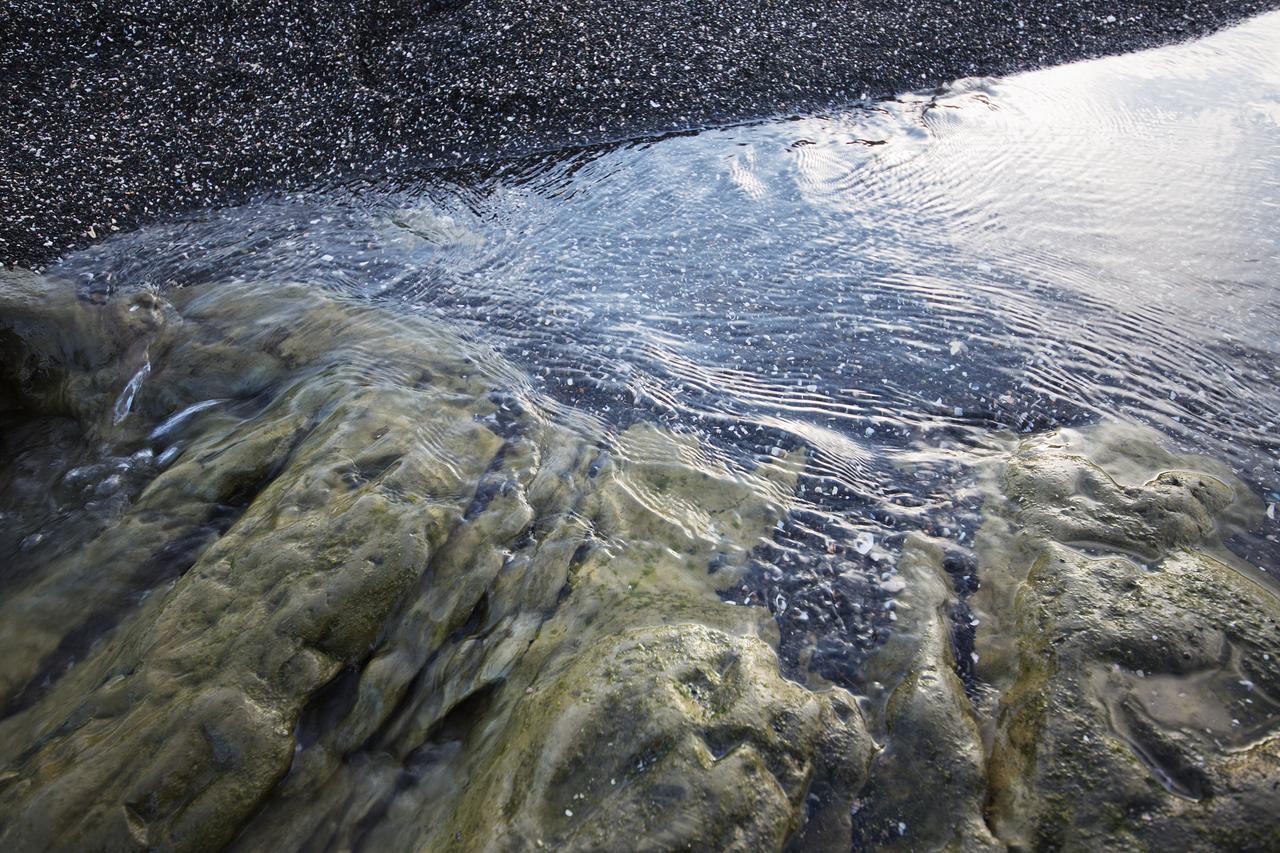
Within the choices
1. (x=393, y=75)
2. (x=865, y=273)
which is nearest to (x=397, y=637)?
(x=865, y=273)

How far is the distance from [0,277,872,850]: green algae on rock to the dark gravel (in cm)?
256

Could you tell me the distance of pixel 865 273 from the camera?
16.8 ft

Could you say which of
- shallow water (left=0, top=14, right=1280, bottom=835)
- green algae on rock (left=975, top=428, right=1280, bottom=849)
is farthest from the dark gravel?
green algae on rock (left=975, top=428, right=1280, bottom=849)

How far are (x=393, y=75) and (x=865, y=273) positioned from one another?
4435mm

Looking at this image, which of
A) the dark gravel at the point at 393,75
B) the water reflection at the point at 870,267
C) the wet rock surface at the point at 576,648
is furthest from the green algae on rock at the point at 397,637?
the dark gravel at the point at 393,75

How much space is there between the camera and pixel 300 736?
2846 mm

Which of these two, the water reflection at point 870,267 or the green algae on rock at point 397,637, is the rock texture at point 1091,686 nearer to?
the green algae on rock at point 397,637

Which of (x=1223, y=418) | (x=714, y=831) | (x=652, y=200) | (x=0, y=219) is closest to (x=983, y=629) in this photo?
(x=714, y=831)

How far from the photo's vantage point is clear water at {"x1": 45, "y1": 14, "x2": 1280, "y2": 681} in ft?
13.1

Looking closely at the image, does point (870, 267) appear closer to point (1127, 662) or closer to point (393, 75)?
point (1127, 662)

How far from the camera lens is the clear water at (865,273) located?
4008mm

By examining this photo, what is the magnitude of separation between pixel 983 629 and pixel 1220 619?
0.80 meters

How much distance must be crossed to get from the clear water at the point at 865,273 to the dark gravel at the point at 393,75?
368mm

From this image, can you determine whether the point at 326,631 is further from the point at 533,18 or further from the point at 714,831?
the point at 533,18
